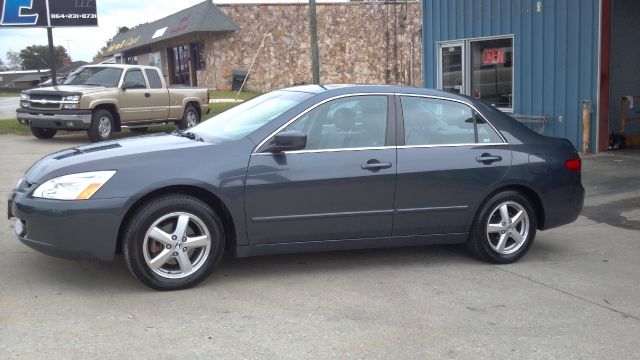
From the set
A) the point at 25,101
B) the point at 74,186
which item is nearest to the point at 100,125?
the point at 25,101

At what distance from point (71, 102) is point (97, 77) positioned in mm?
1390

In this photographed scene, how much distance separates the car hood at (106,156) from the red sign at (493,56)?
9472 mm

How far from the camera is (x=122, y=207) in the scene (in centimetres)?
486

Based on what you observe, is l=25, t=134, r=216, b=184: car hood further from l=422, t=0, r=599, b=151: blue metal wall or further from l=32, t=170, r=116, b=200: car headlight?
l=422, t=0, r=599, b=151: blue metal wall

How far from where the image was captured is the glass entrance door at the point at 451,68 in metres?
14.6

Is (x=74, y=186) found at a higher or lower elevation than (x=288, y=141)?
lower

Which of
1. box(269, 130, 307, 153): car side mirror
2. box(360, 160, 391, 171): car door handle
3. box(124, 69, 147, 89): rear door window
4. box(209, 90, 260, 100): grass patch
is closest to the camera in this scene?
box(269, 130, 307, 153): car side mirror

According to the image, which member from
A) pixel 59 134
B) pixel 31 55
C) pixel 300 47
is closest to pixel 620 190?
pixel 59 134

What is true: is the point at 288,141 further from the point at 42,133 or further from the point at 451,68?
the point at 42,133

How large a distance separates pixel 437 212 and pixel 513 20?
8.56 meters

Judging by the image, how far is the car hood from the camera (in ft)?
16.3

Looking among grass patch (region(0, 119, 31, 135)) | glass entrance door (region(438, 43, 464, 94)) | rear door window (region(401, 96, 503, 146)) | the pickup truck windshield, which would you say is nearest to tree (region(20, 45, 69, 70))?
grass patch (region(0, 119, 31, 135))

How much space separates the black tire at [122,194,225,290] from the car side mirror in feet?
2.33

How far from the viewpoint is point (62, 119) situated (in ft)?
49.0
